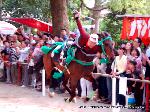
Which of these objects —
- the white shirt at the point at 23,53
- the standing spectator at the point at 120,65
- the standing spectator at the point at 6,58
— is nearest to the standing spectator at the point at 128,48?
the standing spectator at the point at 120,65

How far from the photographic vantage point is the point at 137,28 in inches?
451

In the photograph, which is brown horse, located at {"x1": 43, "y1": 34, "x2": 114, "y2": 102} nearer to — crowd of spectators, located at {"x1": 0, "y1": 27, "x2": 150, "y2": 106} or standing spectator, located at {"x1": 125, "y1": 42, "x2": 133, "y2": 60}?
crowd of spectators, located at {"x1": 0, "y1": 27, "x2": 150, "y2": 106}

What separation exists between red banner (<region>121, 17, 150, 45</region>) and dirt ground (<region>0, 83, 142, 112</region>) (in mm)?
2232

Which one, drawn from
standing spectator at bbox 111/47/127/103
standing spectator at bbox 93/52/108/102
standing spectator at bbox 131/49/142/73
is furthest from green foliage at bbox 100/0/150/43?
standing spectator at bbox 131/49/142/73

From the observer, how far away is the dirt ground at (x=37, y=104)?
1070cm

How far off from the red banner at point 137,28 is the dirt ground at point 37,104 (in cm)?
223

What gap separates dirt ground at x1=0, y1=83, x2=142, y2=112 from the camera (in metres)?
10.7

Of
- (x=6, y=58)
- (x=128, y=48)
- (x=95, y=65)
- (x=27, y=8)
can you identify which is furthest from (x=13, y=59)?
(x=27, y=8)

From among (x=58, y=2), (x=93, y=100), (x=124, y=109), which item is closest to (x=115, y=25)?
(x=58, y=2)

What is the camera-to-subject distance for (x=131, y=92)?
1029 centimetres

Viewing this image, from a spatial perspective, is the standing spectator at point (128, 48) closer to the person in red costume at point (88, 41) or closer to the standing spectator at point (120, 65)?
the standing spectator at point (120, 65)

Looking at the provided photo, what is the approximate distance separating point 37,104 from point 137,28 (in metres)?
3.67

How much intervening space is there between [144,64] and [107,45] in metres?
1.78

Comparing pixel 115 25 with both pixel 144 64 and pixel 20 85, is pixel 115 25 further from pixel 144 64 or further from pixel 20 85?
pixel 144 64
